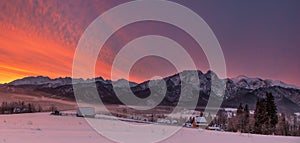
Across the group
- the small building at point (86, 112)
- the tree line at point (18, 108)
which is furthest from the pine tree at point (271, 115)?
the tree line at point (18, 108)

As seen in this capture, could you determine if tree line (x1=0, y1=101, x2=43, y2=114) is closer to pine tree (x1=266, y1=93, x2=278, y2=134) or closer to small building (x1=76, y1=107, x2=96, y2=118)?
small building (x1=76, y1=107, x2=96, y2=118)

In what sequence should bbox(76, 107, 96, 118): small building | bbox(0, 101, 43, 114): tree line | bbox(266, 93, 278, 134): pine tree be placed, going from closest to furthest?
bbox(0, 101, 43, 114): tree line, bbox(76, 107, 96, 118): small building, bbox(266, 93, 278, 134): pine tree

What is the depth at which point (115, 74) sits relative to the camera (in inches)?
721

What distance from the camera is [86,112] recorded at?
1764 centimetres

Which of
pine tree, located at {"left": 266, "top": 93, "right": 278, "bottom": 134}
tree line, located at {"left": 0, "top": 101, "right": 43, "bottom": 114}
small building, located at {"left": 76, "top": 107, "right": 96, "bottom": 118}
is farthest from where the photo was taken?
pine tree, located at {"left": 266, "top": 93, "right": 278, "bottom": 134}

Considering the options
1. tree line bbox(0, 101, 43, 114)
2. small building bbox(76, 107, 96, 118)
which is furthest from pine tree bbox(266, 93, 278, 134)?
tree line bbox(0, 101, 43, 114)

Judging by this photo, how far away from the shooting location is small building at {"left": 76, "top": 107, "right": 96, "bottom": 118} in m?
17.4

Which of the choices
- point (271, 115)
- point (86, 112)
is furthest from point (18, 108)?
point (271, 115)

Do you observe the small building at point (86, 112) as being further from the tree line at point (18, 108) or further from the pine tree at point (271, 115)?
the pine tree at point (271, 115)

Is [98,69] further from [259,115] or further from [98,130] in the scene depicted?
[259,115]

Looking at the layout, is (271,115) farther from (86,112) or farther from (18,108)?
(18,108)

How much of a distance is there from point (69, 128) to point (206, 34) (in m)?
8.22

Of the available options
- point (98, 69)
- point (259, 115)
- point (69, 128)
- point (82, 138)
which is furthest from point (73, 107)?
point (259, 115)

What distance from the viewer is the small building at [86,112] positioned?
17.4m
